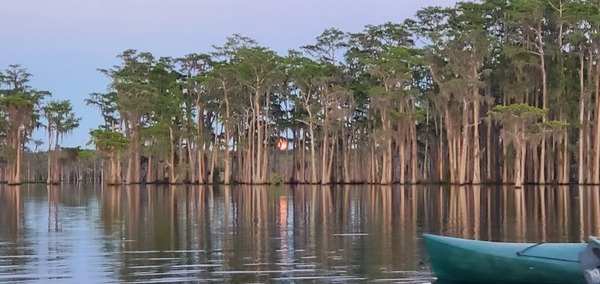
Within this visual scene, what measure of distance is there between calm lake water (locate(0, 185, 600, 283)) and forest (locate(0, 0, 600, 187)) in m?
23.7

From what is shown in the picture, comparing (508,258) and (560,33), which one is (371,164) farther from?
(508,258)

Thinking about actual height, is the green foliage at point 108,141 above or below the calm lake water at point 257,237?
→ above

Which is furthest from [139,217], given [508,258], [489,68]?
[489,68]

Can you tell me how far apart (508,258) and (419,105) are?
53217 mm

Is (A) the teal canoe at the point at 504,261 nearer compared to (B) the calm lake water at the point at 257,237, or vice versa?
(A) the teal canoe at the point at 504,261

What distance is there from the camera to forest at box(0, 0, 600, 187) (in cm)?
5397

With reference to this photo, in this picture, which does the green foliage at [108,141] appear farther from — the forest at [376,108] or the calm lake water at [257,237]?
the calm lake water at [257,237]

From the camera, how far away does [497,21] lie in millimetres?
59719

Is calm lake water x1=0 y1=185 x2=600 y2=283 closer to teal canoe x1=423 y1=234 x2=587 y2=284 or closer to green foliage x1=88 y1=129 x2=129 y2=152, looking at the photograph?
teal canoe x1=423 y1=234 x2=587 y2=284

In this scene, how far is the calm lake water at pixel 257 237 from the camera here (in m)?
13.6

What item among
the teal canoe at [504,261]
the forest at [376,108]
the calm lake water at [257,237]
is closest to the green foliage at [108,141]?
the forest at [376,108]

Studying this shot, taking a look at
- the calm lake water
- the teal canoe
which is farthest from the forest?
the teal canoe

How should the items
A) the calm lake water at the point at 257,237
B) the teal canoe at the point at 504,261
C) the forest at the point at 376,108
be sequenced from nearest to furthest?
the teal canoe at the point at 504,261 < the calm lake water at the point at 257,237 < the forest at the point at 376,108

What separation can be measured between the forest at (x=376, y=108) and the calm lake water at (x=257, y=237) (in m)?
23.7
